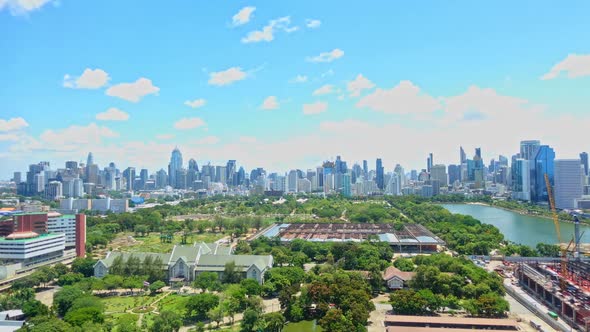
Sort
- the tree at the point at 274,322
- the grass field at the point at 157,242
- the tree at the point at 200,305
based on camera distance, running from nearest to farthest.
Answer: the tree at the point at 274,322, the tree at the point at 200,305, the grass field at the point at 157,242

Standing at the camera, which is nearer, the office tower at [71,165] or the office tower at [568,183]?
the office tower at [568,183]

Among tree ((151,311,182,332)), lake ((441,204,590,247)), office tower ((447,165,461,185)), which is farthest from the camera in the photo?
office tower ((447,165,461,185))

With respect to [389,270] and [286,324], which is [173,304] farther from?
[389,270]

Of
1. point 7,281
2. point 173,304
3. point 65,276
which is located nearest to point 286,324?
point 173,304

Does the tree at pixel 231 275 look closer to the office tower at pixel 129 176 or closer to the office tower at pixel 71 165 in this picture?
the office tower at pixel 71 165

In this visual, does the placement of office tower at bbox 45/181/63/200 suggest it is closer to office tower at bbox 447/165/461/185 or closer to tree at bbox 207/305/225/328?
tree at bbox 207/305/225/328

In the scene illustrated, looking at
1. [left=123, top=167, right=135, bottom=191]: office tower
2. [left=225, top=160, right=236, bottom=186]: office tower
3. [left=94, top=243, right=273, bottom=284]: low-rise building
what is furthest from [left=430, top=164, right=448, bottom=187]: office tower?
[left=94, top=243, right=273, bottom=284]: low-rise building

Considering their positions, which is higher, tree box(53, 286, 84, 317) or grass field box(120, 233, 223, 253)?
tree box(53, 286, 84, 317)

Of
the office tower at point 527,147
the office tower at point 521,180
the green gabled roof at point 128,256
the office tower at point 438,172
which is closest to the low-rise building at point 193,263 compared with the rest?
the green gabled roof at point 128,256
